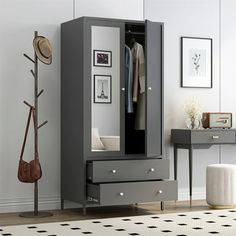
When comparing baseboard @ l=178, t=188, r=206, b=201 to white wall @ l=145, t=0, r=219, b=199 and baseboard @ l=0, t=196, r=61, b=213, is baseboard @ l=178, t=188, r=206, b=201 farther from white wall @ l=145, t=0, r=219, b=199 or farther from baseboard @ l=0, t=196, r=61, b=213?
baseboard @ l=0, t=196, r=61, b=213

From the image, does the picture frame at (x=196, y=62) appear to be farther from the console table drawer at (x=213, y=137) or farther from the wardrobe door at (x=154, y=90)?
the wardrobe door at (x=154, y=90)

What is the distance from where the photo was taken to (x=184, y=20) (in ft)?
21.9

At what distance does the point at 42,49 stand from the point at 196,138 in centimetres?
186

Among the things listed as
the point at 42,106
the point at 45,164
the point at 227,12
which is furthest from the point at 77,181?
the point at 227,12

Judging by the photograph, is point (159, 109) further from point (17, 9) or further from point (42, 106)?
point (17, 9)

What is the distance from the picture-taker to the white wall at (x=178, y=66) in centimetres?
658

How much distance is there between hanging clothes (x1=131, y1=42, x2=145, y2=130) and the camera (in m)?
5.77

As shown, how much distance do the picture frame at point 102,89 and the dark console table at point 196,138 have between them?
1065mm

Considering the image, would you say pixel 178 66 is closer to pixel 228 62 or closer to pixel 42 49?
pixel 228 62

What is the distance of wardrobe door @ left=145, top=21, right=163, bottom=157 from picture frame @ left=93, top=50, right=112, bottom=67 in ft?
1.21

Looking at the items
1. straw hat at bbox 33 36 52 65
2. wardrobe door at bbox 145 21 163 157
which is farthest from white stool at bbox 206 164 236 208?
straw hat at bbox 33 36 52 65

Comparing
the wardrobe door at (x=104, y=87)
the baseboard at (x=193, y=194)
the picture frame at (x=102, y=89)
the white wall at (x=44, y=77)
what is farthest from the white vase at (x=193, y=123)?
the picture frame at (x=102, y=89)

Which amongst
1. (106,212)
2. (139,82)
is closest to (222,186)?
(106,212)

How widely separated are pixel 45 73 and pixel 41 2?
0.69m
